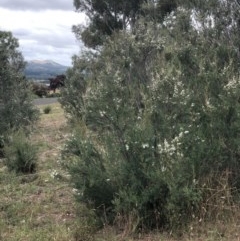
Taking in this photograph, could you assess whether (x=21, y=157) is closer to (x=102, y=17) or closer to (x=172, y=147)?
(x=172, y=147)

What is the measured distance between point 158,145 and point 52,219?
5.78 feet

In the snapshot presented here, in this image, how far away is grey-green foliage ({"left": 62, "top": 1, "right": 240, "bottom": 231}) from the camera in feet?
17.5

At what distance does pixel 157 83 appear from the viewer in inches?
232

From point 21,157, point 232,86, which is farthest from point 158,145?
point 21,157

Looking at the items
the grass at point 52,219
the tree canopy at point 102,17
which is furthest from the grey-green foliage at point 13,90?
the tree canopy at point 102,17

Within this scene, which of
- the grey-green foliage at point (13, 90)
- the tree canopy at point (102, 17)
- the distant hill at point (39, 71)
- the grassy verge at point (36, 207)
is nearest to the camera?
the grassy verge at point (36, 207)

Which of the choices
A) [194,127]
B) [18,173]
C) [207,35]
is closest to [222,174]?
[194,127]

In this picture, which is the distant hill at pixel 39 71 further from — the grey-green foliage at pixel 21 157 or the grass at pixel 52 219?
the grass at pixel 52 219

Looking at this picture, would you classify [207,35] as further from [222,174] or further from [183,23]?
[222,174]

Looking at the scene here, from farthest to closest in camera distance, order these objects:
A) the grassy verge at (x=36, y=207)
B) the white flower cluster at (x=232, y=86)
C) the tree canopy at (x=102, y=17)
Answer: the tree canopy at (x=102, y=17), the white flower cluster at (x=232, y=86), the grassy verge at (x=36, y=207)

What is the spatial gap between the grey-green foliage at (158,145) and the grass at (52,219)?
0.23m

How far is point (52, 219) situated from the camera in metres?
6.15

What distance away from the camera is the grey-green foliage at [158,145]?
5.33 m

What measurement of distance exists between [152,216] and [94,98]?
1.57 meters
